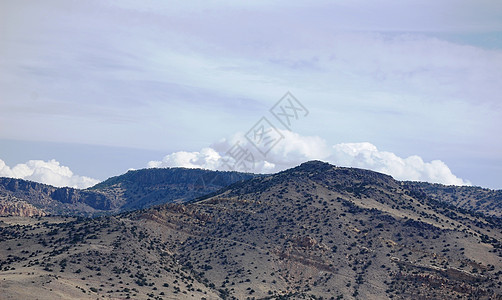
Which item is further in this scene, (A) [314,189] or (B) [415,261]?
(A) [314,189]

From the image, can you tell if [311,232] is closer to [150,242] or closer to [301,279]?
[301,279]

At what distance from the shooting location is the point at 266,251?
13962cm

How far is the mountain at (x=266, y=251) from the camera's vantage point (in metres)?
117

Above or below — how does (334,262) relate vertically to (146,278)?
above

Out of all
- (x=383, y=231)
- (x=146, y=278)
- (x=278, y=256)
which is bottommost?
(x=146, y=278)

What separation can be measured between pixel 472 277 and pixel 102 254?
264ft

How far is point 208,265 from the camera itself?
134125 mm

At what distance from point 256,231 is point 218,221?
1176cm

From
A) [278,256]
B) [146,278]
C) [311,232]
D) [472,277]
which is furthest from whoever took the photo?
[311,232]

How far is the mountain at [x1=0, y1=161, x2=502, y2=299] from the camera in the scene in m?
117

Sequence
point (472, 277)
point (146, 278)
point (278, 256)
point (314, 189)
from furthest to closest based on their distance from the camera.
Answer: point (314, 189)
point (278, 256)
point (472, 277)
point (146, 278)

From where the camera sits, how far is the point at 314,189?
173625 millimetres

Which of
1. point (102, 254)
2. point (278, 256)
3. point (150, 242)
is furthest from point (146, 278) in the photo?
point (278, 256)

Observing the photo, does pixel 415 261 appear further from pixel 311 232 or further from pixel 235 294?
pixel 235 294
